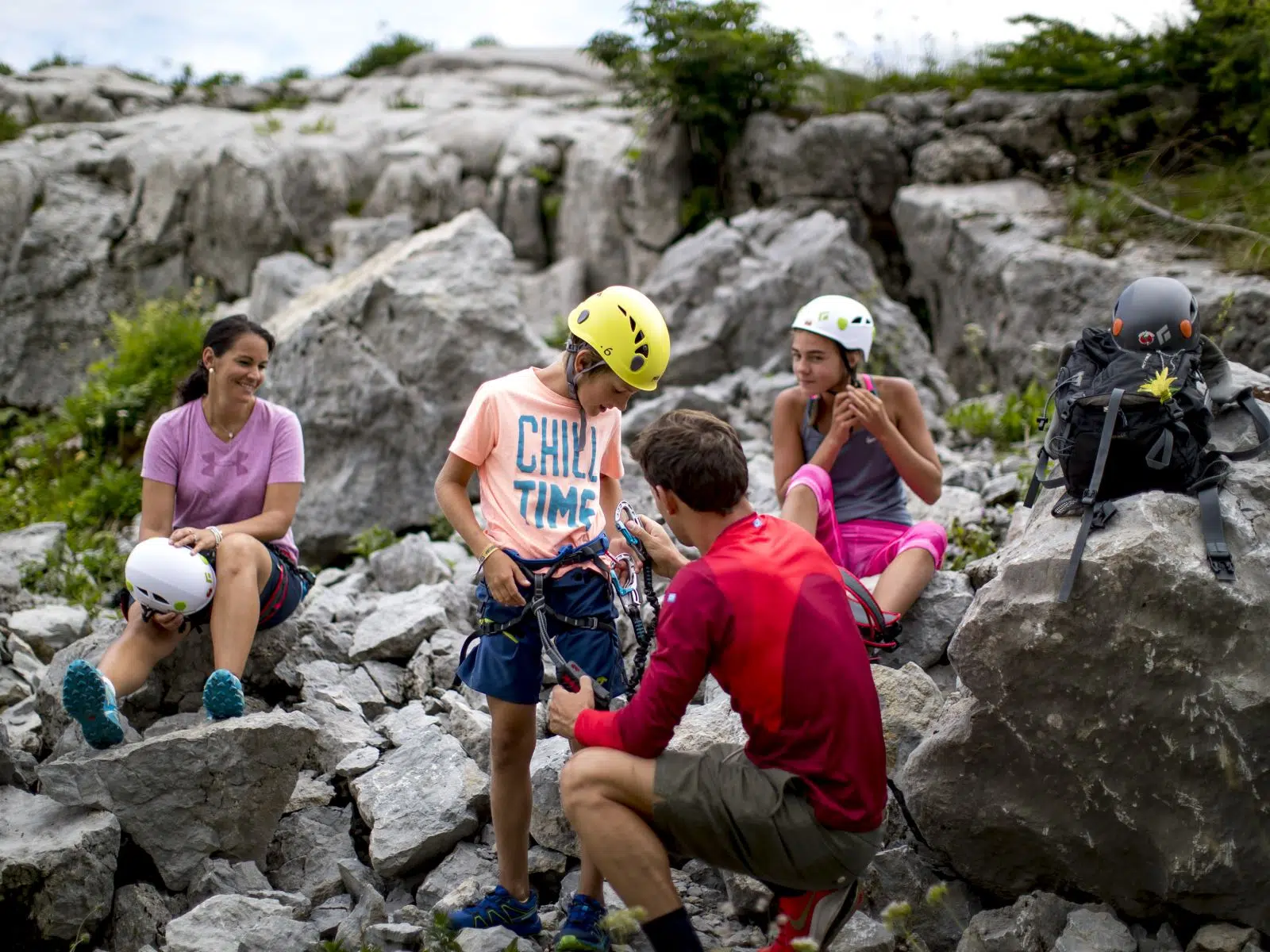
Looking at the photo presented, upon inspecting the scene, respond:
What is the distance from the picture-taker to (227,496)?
4.92m

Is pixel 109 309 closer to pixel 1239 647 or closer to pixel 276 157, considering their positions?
pixel 276 157

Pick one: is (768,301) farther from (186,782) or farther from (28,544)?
(186,782)

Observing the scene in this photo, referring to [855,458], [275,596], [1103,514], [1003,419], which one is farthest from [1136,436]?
[1003,419]

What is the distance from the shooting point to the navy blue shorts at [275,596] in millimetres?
4637

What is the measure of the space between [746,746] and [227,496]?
2848 millimetres

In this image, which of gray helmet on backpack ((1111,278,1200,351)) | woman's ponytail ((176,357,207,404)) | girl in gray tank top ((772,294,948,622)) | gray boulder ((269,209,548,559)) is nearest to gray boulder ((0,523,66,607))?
gray boulder ((269,209,548,559))

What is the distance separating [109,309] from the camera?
541 inches

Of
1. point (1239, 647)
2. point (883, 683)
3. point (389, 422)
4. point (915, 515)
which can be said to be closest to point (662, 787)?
point (883, 683)

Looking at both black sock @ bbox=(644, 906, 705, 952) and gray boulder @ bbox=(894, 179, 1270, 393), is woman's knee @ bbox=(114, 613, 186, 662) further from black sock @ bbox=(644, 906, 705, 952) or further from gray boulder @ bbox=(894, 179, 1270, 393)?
gray boulder @ bbox=(894, 179, 1270, 393)

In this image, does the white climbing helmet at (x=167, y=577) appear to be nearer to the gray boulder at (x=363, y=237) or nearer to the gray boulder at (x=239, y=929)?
the gray boulder at (x=239, y=929)

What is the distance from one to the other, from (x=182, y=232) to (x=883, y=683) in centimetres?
1251

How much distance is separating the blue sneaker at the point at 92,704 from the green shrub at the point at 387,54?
20.5 m

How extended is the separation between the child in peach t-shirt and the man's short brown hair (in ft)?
1.56

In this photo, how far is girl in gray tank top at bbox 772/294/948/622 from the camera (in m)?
5.00
